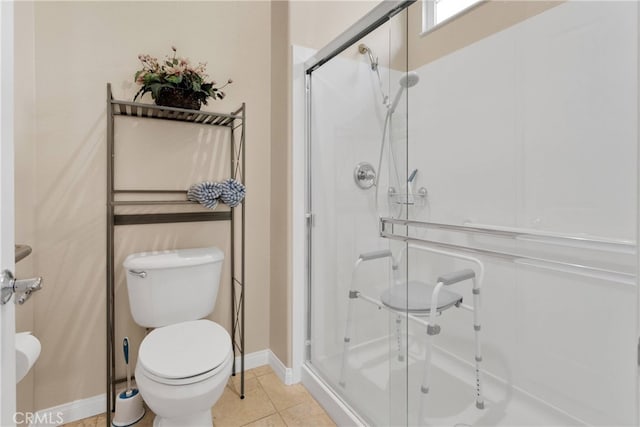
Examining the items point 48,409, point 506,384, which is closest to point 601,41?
point 506,384

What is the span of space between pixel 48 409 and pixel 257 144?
167 cm

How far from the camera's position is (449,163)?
1.40m

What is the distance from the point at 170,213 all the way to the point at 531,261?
169 cm

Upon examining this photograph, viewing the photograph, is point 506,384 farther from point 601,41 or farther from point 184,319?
point 184,319

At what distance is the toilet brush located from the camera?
150cm

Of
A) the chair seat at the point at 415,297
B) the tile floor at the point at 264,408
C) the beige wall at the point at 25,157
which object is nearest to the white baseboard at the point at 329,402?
the tile floor at the point at 264,408

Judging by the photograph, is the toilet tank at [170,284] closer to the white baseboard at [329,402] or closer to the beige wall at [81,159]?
the beige wall at [81,159]

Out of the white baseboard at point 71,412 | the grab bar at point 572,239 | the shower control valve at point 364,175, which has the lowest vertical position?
the white baseboard at point 71,412

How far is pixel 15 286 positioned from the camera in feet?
2.22

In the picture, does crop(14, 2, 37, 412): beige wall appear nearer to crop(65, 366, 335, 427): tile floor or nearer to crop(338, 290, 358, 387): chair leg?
crop(65, 366, 335, 427): tile floor

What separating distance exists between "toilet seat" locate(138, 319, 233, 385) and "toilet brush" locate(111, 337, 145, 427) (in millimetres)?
336

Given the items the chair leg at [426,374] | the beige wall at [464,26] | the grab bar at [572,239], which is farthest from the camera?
the chair leg at [426,374]

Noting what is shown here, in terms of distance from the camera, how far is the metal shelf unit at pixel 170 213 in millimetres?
1459

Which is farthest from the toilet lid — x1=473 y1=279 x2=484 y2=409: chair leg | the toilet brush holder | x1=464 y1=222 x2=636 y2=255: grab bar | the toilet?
x1=464 y1=222 x2=636 y2=255: grab bar
